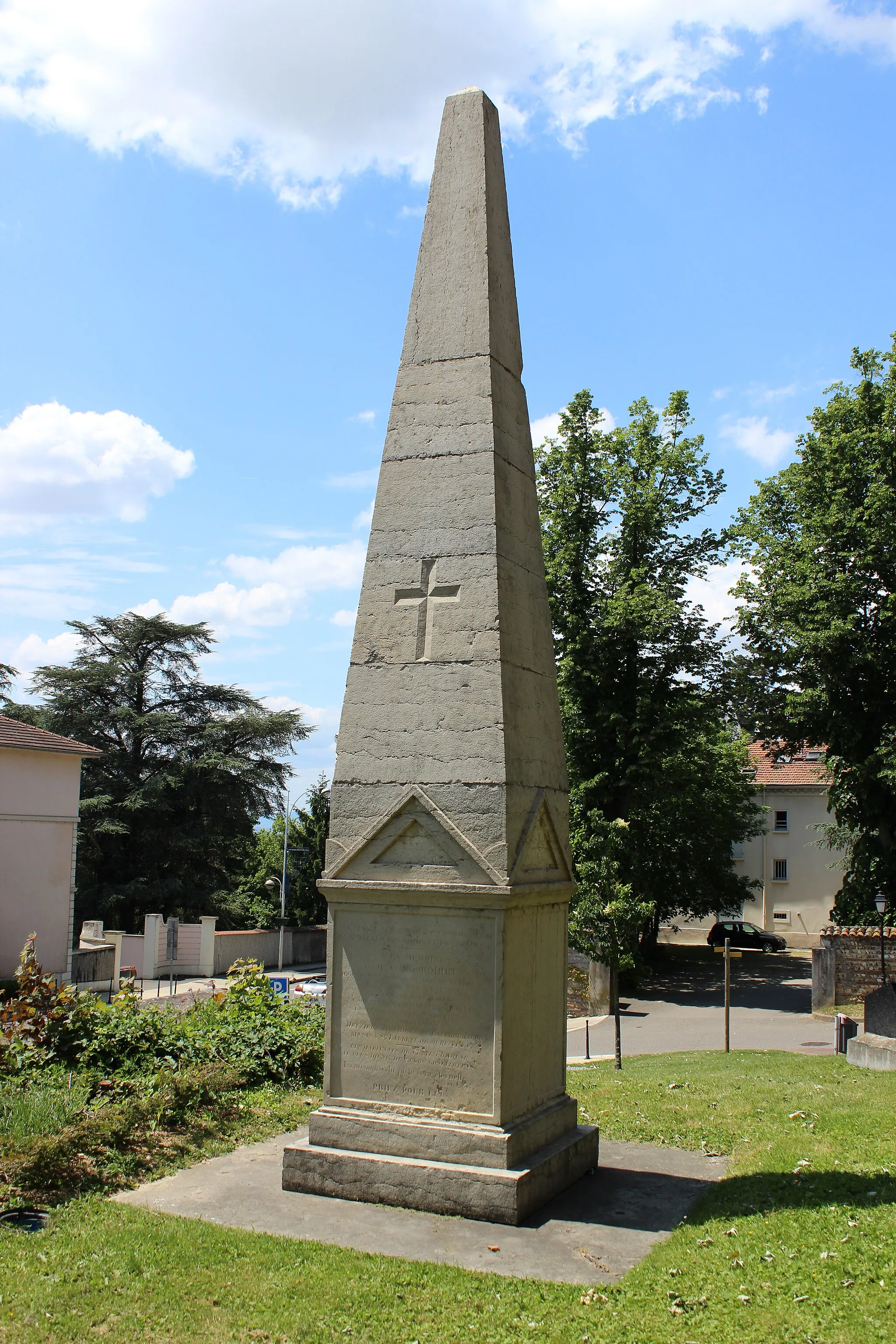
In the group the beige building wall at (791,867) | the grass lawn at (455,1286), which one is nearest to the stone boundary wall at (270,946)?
the beige building wall at (791,867)

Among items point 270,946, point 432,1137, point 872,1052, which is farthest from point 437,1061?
point 270,946

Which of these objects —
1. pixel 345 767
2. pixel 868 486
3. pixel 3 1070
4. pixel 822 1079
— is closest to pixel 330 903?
pixel 345 767

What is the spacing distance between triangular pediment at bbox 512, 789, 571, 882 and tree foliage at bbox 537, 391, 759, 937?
19.6m

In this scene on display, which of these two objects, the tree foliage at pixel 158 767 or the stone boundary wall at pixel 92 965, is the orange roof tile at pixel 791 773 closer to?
the tree foliage at pixel 158 767

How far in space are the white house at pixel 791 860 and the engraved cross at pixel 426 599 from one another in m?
41.9

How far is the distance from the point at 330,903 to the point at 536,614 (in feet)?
9.07

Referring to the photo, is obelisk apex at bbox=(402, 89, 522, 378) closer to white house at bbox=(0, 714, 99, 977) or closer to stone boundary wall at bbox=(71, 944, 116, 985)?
white house at bbox=(0, 714, 99, 977)

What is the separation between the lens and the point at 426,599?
320 inches

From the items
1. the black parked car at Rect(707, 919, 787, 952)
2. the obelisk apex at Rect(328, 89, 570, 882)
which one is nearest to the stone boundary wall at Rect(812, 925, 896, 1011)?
the black parked car at Rect(707, 919, 787, 952)

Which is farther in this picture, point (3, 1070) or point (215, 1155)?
point (3, 1070)

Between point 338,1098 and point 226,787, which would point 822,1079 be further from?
point 226,787

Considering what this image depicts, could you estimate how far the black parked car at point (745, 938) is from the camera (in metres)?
43.2

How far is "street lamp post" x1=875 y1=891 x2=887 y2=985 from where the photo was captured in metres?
25.6

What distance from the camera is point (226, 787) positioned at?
139 ft
